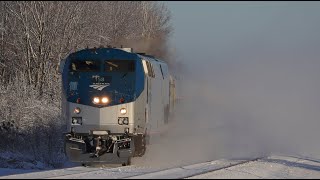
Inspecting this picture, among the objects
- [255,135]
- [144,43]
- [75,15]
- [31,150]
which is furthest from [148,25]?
[31,150]

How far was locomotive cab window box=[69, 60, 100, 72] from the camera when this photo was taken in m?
20.0

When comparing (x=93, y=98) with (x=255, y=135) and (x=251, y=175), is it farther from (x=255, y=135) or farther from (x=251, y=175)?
(x=255, y=135)

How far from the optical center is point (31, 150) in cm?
2473

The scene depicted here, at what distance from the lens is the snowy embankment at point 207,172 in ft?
52.4

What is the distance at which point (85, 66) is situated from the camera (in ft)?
65.9

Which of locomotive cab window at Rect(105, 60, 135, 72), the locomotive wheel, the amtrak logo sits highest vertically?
locomotive cab window at Rect(105, 60, 135, 72)

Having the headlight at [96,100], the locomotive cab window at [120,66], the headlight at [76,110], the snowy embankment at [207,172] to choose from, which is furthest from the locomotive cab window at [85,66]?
the snowy embankment at [207,172]

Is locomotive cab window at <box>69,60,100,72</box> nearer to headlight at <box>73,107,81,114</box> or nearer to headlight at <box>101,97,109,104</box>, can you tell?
headlight at <box>101,97,109,104</box>

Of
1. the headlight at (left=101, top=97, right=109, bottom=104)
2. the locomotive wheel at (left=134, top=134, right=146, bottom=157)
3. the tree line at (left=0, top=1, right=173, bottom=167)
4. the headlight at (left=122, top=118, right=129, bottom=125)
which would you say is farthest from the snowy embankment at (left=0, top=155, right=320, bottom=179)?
the tree line at (left=0, top=1, right=173, bottom=167)

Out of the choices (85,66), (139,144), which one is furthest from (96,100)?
(139,144)

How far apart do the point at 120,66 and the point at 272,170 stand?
5.91 m

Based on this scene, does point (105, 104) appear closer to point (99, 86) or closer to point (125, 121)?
point (99, 86)

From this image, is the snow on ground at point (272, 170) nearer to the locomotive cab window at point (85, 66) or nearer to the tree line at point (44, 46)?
the locomotive cab window at point (85, 66)

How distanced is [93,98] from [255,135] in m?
14.4
